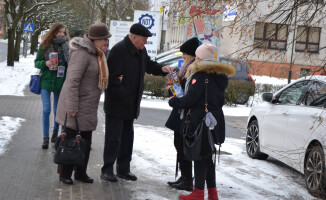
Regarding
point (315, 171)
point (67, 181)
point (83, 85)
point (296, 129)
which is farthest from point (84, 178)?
point (296, 129)

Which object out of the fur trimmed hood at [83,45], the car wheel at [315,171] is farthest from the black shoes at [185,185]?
the fur trimmed hood at [83,45]

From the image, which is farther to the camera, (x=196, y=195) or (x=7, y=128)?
(x=7, y=128)

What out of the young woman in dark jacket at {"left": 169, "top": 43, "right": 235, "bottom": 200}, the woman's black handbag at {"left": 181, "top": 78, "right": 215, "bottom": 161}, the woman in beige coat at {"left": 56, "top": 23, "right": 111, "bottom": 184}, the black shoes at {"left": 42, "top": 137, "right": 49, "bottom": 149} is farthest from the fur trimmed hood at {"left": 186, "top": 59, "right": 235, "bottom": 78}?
the black shoes at {"left": 42, "top": 137, "right": 49, "bottom": 149}

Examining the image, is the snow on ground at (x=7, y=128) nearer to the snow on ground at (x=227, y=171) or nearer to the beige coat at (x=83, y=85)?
the snow on ground at (x=227, y=171)

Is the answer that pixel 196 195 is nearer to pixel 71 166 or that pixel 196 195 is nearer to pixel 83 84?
pixel 71 166

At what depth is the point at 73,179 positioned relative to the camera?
677 cm

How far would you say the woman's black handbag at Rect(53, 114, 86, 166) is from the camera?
613 cm

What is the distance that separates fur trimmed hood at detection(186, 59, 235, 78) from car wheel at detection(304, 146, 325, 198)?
1694 mm

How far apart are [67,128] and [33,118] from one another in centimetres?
611

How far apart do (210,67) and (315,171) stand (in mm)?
2237

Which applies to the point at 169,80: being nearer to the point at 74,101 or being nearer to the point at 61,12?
the point at 74,101

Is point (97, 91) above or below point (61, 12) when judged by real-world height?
A: below

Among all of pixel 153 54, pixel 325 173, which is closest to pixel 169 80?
pixel 325 173

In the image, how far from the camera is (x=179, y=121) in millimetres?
6512
